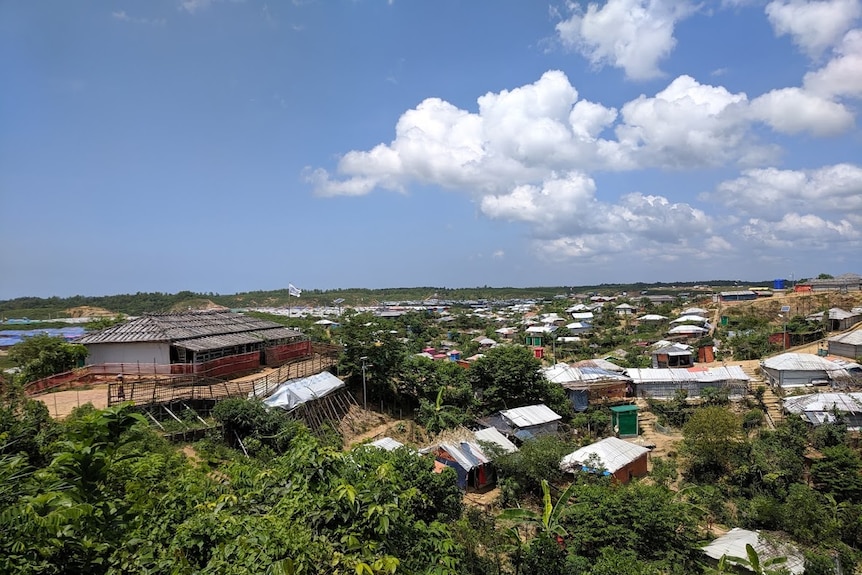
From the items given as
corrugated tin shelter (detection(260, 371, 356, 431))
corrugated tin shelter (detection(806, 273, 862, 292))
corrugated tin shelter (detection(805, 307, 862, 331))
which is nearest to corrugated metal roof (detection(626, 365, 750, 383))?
corrugated tin shelter (detection(805, 307, 862, 331))

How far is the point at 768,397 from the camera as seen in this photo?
27.2m

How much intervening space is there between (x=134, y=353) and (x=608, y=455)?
20.0 m

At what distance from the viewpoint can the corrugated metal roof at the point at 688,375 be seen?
92.3ft

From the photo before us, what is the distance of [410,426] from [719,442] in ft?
42.8

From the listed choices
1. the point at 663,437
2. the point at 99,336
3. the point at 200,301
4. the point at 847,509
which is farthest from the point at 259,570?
the point at 200,301

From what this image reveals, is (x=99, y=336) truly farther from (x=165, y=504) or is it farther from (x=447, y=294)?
(x=447, y=294)

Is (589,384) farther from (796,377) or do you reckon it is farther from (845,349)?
(845,349)

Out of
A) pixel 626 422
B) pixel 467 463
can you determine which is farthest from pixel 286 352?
pixel 626 422

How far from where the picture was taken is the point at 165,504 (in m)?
4.91

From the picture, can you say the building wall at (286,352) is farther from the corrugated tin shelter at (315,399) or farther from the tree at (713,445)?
the tree at (713,445)

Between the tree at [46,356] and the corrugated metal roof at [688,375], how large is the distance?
2857 centimetres

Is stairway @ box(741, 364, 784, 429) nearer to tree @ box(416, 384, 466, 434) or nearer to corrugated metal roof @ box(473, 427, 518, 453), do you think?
corrugated metal roof @ box(473, 427, 518, 453)

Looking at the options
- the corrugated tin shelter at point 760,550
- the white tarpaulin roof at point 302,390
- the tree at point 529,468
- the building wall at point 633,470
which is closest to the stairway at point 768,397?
the building wall at point 633,470

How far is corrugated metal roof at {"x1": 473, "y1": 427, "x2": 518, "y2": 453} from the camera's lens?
20.0m
